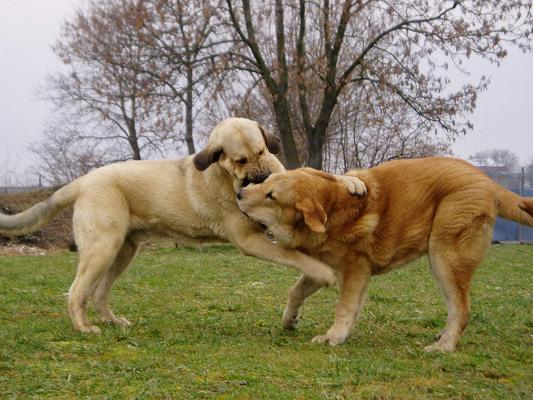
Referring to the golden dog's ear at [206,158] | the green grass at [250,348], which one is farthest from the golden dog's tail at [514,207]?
the golden dog's ear at [206,158]

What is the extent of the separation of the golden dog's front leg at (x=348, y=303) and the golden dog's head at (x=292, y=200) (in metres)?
0.47

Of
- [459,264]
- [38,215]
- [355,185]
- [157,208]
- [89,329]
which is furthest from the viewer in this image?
[38,215]

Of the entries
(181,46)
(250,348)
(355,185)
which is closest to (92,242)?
(250,348)

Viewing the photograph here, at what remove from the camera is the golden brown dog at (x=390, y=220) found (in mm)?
5711

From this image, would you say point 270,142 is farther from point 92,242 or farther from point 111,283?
point 111,283

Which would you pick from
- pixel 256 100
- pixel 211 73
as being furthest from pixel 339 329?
pixel 256 100

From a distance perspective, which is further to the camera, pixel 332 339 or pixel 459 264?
pixel 332 339

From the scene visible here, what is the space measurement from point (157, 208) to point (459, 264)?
3053 millimetres

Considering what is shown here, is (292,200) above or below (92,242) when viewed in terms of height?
above

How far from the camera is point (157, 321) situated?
7.18 metres

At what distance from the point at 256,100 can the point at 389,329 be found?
863 inches

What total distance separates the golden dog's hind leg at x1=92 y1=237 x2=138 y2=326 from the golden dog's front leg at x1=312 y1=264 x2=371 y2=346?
226cm

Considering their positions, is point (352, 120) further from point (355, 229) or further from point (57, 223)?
point (355, 229)

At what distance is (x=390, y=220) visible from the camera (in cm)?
603
